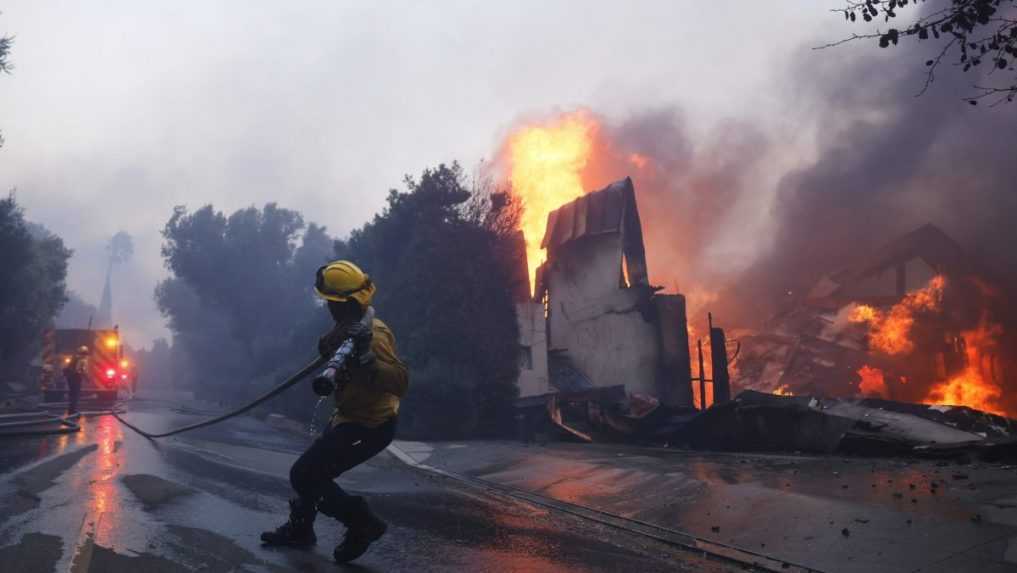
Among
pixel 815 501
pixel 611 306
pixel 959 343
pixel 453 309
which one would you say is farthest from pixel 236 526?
pixel 959 343

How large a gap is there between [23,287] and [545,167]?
2452 cm

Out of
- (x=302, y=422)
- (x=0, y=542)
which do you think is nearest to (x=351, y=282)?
(x=0, y=542)

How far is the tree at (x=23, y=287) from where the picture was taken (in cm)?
2978

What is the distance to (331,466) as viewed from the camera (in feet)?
15.0

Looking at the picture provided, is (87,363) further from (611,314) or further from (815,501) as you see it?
(815,501)

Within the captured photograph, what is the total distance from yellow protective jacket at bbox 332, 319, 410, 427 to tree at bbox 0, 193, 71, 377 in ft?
103

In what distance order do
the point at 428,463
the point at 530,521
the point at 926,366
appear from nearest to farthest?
the point at 530,521 → the point at 428,463 → the point at 926,366

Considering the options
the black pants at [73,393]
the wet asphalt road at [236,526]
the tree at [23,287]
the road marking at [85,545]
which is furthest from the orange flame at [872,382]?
the tree at [23,287]

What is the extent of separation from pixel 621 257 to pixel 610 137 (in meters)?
14.7

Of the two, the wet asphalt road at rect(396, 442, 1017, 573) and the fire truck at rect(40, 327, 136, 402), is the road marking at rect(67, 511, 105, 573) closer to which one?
the wet asphalt road at rect(396, 442, 1017, 573)

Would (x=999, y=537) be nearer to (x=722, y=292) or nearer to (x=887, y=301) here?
(x=887, y=301)

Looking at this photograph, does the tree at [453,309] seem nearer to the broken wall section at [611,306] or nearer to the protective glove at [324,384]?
the broken wall section at [611,306]

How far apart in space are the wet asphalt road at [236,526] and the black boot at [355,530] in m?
0.10

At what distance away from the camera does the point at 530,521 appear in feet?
21.5
